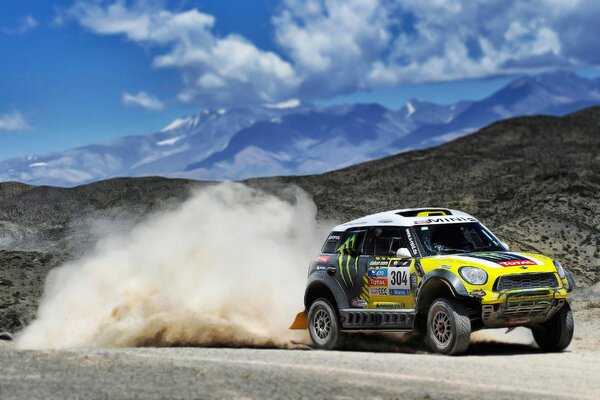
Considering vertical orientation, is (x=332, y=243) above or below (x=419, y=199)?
below

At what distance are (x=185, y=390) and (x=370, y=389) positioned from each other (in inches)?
77.3

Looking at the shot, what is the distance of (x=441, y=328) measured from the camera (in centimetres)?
1431

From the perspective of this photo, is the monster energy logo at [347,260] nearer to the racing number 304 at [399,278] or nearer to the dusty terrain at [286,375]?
the racing number 304 at [399,278]

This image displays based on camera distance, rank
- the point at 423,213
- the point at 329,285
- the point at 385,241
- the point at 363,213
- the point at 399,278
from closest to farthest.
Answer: the point at 399,278 < the point at 385,241 < the point at 423,213 < the point at 329,285 < the point at 363,213

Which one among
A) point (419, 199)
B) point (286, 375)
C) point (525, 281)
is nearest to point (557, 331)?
point (525, 281)

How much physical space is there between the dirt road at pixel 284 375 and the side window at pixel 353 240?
2.06 meters

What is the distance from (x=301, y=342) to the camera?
16828 mm

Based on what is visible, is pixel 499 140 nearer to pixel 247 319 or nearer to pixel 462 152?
pixel 462 152

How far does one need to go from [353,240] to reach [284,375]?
470cm

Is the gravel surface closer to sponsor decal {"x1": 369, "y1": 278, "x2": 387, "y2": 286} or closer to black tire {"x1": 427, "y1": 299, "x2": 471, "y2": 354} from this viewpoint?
black tire {"x1": 427, "y1": 299, "x2": 471, "y2": 354}

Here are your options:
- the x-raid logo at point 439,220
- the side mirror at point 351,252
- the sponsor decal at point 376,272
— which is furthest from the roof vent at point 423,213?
the sponsor decal at point 376,272

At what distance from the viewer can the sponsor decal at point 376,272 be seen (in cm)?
1510

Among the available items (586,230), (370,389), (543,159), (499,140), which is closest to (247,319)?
(370,389)

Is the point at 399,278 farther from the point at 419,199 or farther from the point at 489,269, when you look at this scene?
the point at 419,199
